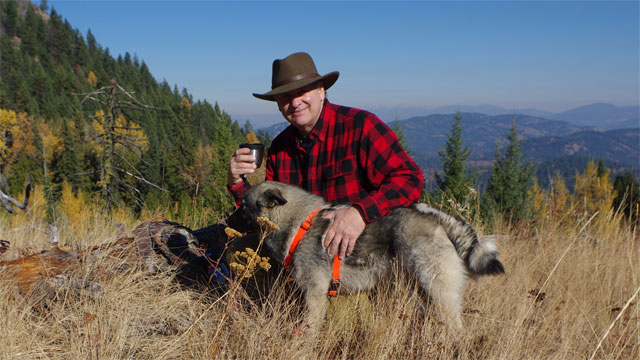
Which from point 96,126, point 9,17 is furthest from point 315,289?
point 9,17

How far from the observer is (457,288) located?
2879 mm

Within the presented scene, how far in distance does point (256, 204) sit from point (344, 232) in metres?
1.04

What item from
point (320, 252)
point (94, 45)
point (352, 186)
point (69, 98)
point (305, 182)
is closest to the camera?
point (320, 252)

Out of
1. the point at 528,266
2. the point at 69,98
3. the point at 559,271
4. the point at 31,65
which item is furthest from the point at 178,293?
the point at 31,65

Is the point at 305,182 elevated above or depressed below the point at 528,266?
above

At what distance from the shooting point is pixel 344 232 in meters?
3.13

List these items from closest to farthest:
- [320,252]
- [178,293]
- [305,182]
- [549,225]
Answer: [320,252]
[178,293]
[305,182]
[549,225]

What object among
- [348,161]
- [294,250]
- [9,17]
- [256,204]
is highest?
[9,17]

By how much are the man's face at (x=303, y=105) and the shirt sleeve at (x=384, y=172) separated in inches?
23.6

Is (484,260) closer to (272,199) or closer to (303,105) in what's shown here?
(272,199)

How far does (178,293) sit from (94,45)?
193 m

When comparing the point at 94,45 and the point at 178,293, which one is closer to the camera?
the point at 178,293

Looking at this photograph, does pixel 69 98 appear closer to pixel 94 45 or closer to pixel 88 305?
pixel 94 45

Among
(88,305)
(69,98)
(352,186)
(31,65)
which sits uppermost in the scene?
(31,65)
